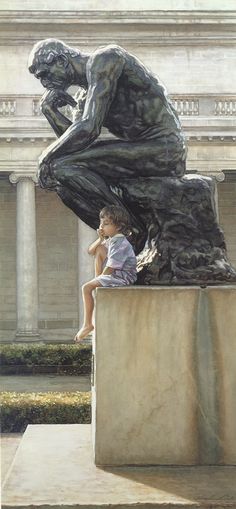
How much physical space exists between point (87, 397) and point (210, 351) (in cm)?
725

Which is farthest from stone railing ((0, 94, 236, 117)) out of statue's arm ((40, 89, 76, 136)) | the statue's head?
the statue's head

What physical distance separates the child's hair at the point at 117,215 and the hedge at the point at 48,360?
54.8 ft

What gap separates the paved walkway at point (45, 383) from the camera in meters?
18.0

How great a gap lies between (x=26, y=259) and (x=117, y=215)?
1005 inches

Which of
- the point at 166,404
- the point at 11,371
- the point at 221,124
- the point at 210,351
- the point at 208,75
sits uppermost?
the point at 208,75

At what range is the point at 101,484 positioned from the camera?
187 inches

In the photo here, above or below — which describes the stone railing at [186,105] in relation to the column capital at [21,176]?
above

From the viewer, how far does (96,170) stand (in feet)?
19.8

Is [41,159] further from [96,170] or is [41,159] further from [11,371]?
[11,371]

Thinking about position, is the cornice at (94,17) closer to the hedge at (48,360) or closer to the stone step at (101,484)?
the hedge at (48,360)

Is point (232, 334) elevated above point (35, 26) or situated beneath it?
situated beneath

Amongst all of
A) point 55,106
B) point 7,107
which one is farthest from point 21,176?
point 55,106

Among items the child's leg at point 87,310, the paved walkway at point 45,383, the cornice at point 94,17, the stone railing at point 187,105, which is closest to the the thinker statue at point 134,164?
the child's leg at point 87,310

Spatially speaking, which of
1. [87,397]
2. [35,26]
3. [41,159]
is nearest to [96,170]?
[41,159]
